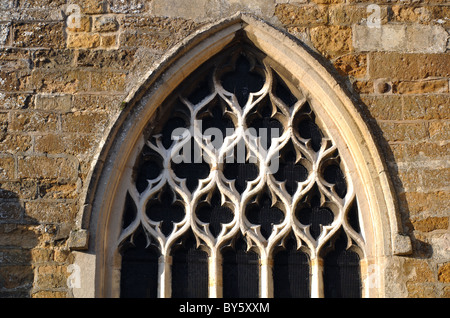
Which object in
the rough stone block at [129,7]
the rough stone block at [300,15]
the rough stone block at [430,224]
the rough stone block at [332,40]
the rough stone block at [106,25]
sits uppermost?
the rough stone block at [129,7]

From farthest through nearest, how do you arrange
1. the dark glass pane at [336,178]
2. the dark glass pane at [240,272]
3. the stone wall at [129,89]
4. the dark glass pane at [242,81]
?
the dark glass pane at [242,81] < the dark glass pane at [336,178] < the dark glass pane at [240,272] < the stone wall at [129,89]

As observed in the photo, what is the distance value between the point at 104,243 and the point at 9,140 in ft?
3.81

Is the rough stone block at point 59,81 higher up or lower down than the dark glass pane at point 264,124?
higher up

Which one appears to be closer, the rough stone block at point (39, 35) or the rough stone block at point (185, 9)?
the rough stone block at point (39, 35)

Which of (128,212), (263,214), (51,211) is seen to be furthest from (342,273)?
(51,211)

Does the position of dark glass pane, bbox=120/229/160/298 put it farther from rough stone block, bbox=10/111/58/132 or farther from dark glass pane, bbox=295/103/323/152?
dark glass pane, bbox=295/103/323/152

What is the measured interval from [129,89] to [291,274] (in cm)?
200

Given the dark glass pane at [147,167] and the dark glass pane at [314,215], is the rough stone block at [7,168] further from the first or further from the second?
the dark glass pane at [314,215]

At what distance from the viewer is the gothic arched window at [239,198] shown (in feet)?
26.7

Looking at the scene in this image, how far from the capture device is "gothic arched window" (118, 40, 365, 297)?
8133 mm

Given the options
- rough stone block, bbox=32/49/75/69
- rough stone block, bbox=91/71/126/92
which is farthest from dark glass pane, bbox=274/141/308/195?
rough stone block, bbox=32/49/75/69

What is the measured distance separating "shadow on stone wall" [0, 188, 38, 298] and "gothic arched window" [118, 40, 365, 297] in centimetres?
73

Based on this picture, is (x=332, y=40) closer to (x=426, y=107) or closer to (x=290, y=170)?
(x=426, y=107)

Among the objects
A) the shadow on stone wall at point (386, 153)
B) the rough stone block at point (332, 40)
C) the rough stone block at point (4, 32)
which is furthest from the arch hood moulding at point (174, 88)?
the rough stone block at point (4, 32)
